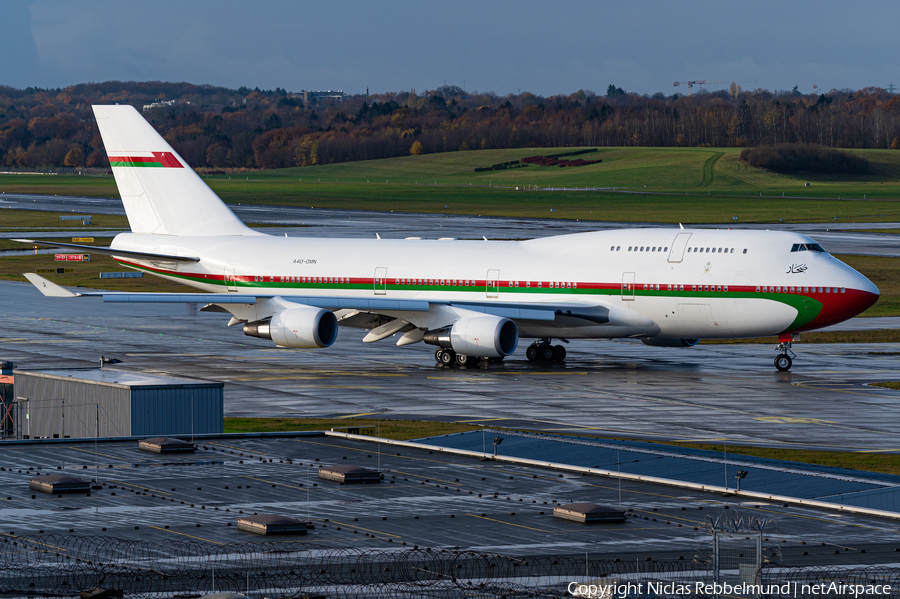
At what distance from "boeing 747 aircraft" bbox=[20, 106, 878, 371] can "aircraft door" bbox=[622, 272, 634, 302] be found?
0.17 ft

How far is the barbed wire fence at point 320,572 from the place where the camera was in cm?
2150

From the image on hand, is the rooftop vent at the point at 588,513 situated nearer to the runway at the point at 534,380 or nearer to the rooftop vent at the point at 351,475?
the rooftop vent at the point at 351,475

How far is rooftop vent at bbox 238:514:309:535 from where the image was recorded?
1014 inches

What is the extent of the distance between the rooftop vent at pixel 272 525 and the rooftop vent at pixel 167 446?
10340mm

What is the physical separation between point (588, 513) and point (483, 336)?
29382mm

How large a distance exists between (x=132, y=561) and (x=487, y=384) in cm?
3250

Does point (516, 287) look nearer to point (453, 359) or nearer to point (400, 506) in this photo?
point (453, 359)

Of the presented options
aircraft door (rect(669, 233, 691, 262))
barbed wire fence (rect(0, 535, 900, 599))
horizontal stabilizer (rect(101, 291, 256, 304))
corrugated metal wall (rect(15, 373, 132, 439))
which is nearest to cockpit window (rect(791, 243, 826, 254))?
aircraft door (rect(669, 233, 691, 262))

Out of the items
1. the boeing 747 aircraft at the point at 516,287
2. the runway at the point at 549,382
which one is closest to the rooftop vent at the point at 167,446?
the runway at the point at 549,382

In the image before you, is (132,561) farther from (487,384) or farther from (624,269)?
(624,269)

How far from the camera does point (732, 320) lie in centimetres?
5662

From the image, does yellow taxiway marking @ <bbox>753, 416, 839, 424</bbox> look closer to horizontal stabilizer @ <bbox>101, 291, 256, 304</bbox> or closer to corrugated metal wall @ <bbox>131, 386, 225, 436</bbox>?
corrugated metal wall @ <bbox>131, 386, 225, 436</bbox>

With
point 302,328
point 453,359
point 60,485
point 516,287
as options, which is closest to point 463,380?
point 453,359

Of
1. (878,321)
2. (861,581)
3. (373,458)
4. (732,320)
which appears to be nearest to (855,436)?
(732,320)
